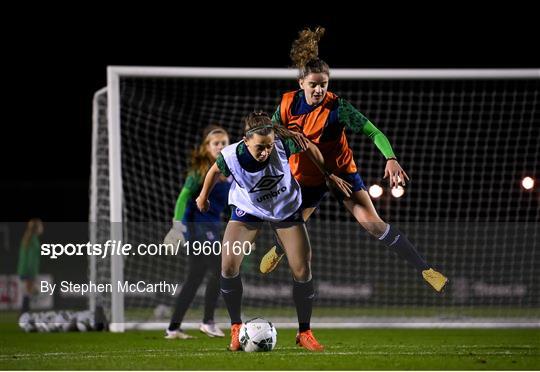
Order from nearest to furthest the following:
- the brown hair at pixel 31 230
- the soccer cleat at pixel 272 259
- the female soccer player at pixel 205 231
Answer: the soccer cleat at pixel 272 259 → the female soccer player at pixel 205 231 → the brown hair at pixel 31 230

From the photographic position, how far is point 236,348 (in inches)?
298

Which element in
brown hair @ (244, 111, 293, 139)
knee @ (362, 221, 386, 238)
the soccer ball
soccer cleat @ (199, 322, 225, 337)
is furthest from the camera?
soccer cleat @ (199, 322, 225, 337)

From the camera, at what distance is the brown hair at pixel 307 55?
7.50 metres

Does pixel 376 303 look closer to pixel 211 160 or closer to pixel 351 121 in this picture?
pixel 211 160

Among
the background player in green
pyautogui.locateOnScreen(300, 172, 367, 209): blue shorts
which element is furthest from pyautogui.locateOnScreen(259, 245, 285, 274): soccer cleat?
the background player in green

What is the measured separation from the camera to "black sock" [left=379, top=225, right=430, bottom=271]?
25.5 feet

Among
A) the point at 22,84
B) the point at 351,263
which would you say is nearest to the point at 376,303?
the point at 351,263

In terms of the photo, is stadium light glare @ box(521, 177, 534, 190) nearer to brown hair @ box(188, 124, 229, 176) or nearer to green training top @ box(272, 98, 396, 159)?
brown hair @ box(188, 124, 229, 176)

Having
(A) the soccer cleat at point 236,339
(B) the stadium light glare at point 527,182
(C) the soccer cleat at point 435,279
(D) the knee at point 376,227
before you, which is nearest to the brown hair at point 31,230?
(B) the stadium light glare at point 527,182

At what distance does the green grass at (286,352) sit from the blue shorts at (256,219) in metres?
0.95

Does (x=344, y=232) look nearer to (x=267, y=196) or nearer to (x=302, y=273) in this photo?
(x=302, y=273)

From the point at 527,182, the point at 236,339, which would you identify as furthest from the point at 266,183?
the point at 527,182

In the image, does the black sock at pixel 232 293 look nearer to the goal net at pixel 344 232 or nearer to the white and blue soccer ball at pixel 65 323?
the goal net at pixel 344 232

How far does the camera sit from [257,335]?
7.33m
